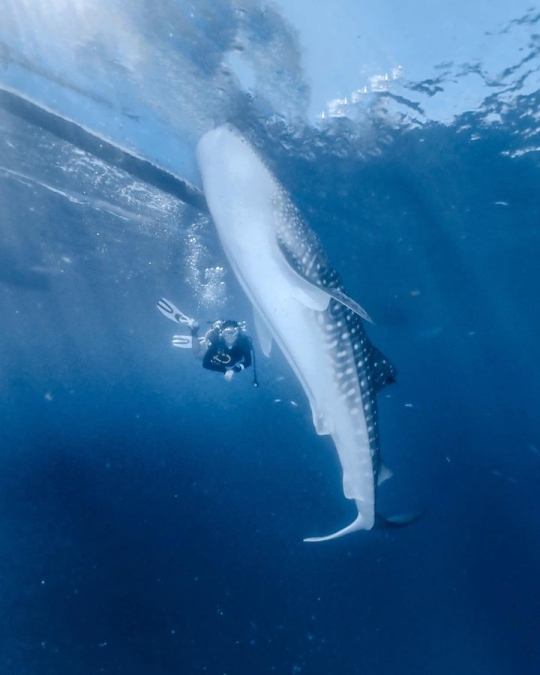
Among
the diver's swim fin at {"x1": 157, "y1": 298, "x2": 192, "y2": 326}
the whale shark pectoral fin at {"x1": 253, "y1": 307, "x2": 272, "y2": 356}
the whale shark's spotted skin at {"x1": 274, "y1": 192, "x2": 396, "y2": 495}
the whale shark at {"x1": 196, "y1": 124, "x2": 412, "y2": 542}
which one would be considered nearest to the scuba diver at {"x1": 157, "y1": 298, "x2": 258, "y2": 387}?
the diver's swim fin at {"x1": 157, "y1": 298, "x2": 192, "y2": 326}

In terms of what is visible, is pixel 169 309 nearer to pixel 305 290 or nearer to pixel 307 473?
pixel 305 290

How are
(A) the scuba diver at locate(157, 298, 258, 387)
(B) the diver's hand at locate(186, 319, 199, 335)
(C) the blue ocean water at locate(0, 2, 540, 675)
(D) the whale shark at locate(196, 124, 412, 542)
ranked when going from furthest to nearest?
1. (C) the blue ocean water at locate(0, 2, 540, 675)
2. (A) the scuba diver at locate(157, 298, 258, 387)
3. (B) the diver's hand at locate(186, 319, 199, 335)
4. (D) the whale shark at locate(196, 124, 412, 542)

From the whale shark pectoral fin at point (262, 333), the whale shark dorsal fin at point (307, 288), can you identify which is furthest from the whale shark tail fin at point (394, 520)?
the whale shark dorsal fin at point (307, 288)

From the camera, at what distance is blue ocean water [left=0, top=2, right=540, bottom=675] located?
11.9 meters

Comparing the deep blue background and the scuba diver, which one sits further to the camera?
the deep blue background

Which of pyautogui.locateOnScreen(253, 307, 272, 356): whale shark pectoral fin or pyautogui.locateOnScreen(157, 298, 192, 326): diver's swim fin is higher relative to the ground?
pyautogui.locateOnScreen(253, 307, 272, 356): whale shark pectoral fin

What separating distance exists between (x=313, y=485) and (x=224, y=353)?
18784 mm

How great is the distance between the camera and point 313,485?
2411 centimetres

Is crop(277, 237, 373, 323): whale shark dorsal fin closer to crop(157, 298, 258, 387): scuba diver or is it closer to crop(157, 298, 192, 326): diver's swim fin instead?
crop(157, 298, 192, 326): diver's swim fin

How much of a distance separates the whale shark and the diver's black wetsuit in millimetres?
2954

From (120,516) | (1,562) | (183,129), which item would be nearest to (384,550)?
(120,516)

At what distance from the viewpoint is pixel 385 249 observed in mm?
17125

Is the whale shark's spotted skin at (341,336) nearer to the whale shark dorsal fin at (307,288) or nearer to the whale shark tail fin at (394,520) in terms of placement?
the whale shark dorsal fin at (307,288)

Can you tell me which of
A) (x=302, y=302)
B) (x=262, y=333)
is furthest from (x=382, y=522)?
(x=302, y=302)
